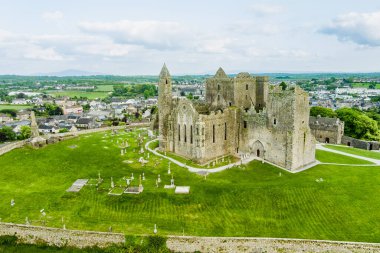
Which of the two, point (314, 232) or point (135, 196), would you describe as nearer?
point (314, 232)

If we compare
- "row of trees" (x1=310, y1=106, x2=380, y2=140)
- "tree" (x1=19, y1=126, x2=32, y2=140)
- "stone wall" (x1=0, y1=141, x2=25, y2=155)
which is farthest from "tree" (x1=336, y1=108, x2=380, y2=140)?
"tree" (x1=19, y1=126, x2=32, y2=140)

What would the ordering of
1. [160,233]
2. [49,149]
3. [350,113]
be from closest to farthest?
[160,233]
[49,149]
[350,113]

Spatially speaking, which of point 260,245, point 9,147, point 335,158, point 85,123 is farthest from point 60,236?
point 85,123

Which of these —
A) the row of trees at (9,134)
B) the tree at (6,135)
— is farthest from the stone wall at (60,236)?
the tree at (6,135)

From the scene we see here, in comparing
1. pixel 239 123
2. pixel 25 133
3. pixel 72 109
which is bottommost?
pixel 25 133

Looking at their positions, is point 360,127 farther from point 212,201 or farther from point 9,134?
point 9,134

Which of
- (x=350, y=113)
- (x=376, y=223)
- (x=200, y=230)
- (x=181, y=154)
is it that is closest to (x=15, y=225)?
(x=200, y=230)

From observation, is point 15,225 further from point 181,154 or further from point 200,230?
point 181,154
